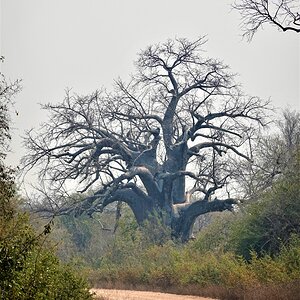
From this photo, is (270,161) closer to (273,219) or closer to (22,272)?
(273,219)

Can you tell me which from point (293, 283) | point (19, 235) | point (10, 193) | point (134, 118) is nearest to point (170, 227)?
point (134, 118)

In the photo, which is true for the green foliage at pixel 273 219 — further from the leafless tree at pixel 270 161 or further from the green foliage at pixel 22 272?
the green foliage at pixel 22 272

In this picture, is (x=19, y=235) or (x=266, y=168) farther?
(x=266, y=168)

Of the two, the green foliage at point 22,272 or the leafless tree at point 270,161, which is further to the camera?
the leafless tree at point 270,161

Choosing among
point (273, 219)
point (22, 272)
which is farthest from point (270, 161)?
point (22, 272)

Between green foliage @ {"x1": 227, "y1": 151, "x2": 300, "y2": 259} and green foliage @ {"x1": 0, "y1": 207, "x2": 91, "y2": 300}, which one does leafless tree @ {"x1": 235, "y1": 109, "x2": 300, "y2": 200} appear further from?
green foliage @ {"x1": 0, "y1": 207, "x2": 91, "y2": 300}

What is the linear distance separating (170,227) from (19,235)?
2223cm

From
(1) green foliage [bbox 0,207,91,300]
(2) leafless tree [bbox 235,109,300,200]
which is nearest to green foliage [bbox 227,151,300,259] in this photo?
(2) leafless tree [bbox 235,109,300,200]

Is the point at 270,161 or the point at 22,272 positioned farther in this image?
A: the point at 270,161

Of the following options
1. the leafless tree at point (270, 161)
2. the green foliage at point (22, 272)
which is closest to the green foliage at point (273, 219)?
the leafless tree at point (270, 161)

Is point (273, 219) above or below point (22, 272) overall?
below

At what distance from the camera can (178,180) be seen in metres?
34.5

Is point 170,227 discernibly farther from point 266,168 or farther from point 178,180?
point 266,168

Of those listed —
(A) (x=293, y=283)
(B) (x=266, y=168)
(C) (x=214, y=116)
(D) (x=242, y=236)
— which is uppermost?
(C) (x=214, y=116)
